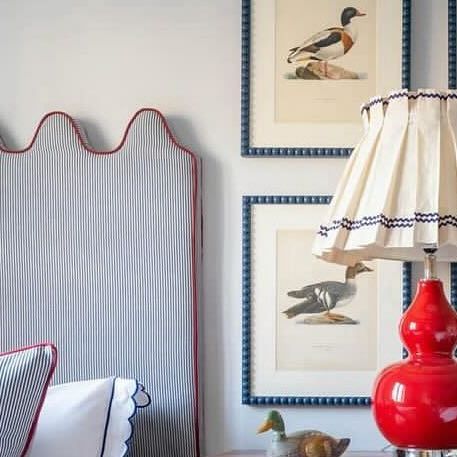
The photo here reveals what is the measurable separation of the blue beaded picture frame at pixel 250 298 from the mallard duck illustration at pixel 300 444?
0.22 meters

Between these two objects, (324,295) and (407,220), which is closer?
(407,220)

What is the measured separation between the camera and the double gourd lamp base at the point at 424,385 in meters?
1.15

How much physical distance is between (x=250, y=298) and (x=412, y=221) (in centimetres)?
70

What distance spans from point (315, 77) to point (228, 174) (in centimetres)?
30

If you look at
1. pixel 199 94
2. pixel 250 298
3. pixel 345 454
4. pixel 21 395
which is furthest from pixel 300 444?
pixel 199 94

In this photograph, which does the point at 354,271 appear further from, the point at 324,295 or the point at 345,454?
the point at 345,454

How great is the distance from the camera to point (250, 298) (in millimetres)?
1737

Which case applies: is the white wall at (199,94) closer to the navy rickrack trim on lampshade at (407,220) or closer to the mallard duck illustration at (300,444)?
the mallard duck illustration at (300,444)

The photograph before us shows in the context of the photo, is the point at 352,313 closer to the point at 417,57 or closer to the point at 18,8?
the point at 417,57

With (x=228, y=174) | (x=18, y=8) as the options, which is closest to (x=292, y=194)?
(x=228, y=174)

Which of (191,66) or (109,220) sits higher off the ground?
(191,66)

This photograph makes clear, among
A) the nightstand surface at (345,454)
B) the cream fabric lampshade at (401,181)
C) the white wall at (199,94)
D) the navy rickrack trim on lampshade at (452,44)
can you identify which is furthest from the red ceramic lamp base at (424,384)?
the navy rickrack trim on lampshade at (452,44)

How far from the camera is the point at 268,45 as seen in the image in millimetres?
1755

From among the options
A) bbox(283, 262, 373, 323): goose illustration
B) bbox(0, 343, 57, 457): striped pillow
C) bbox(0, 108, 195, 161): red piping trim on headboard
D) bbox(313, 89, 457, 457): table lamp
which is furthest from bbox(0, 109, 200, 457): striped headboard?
bbox(313, 89, 457, 457): table lamp
